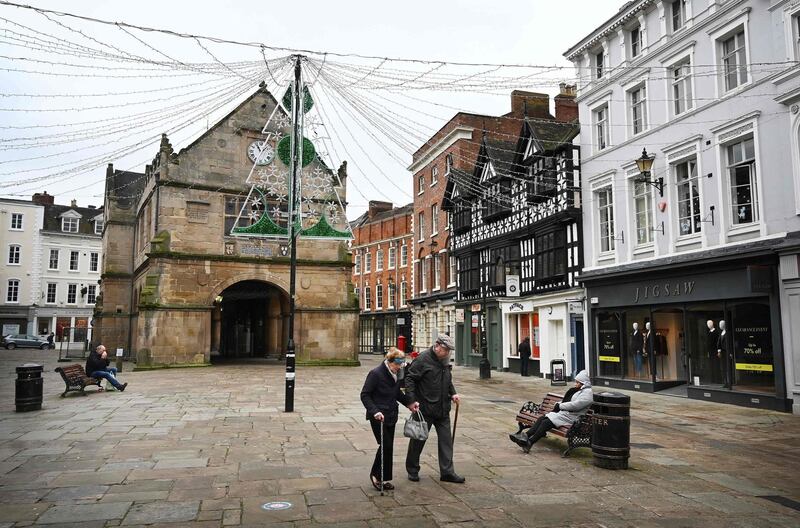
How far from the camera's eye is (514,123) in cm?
3641

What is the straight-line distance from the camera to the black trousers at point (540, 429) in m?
8.96

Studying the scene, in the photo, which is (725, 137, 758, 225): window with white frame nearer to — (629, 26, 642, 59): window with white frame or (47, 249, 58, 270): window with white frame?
(629, 26, 642, 59): window with white frame

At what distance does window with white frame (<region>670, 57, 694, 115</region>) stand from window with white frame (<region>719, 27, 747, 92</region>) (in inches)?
39.4

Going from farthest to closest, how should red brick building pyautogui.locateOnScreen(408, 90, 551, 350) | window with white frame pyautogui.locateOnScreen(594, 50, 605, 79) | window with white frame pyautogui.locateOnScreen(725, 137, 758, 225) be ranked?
red brick building pyautogui.locateOnScreen(408, 90, 551, 350), window with white frame pyautogui.locateOnScreen(594, 50, 605, 79), window with white frame pyautogui.locateOnScreen(725, 137, 758, 225)

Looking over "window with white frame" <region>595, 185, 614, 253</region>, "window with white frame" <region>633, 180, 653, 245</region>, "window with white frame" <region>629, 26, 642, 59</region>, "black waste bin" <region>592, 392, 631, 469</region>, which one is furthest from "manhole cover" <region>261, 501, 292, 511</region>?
"window with white frame" <region>629, 26, 642, 59</region>

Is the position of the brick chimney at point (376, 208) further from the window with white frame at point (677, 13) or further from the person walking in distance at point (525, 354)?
the window with white frame at point (677, 13)

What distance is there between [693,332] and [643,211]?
4.40 metres

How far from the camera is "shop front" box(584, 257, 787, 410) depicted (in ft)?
48.6

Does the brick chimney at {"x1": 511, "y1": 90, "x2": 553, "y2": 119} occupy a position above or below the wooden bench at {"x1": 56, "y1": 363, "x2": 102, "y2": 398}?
above

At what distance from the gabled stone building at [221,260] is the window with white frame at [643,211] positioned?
451 inches

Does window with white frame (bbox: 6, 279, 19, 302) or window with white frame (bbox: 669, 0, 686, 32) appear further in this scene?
window with white frame (bbox: 6, 279, 19, 302)

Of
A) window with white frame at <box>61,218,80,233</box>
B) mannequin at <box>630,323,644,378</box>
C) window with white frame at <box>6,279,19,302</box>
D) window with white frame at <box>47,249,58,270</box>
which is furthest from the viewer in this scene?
window with white frame at <box>61,218,80,233</box>

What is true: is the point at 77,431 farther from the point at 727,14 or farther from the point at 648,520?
the point at 727,14

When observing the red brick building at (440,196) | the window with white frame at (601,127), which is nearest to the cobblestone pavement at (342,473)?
the window with white frame at (601,127)
